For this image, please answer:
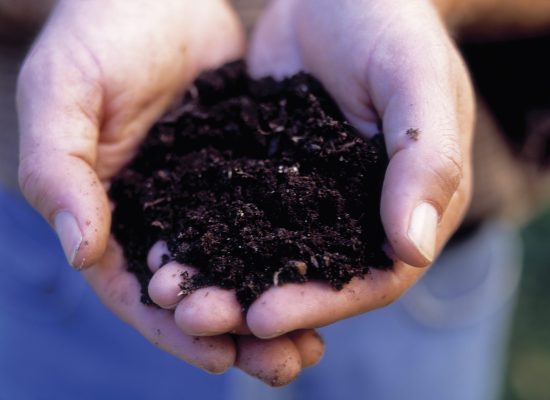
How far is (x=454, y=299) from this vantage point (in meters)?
2.87

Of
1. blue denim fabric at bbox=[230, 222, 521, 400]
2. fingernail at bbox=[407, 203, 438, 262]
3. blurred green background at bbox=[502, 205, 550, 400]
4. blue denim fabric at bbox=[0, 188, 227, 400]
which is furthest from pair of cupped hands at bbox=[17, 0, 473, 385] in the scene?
blurred green background at bbox=[502, 205, 550, 400]

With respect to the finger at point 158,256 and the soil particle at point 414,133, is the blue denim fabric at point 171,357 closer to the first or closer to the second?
the finger at point 158,256

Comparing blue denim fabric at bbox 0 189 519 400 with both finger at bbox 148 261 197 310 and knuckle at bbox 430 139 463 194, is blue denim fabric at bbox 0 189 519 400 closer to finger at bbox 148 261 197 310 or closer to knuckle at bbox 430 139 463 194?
finger at bbox 148 261 197 310

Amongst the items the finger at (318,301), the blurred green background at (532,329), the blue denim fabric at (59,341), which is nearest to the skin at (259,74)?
the finger at (318,301)

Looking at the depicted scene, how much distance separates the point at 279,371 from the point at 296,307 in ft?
0.70

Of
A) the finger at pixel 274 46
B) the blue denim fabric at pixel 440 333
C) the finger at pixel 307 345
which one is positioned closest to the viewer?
the finger at pixel 307 345

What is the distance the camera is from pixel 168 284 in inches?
62.7

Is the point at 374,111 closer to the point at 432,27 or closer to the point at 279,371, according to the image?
the point at 432,27

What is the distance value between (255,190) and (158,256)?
359 mm

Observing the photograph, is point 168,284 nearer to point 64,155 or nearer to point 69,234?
point 69,234

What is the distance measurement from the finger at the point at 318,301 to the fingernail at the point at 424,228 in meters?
0.20

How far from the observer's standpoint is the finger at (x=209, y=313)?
1.51 m

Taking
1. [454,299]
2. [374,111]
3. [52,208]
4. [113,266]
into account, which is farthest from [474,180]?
[52,208]

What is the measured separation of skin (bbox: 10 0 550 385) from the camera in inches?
60.2
